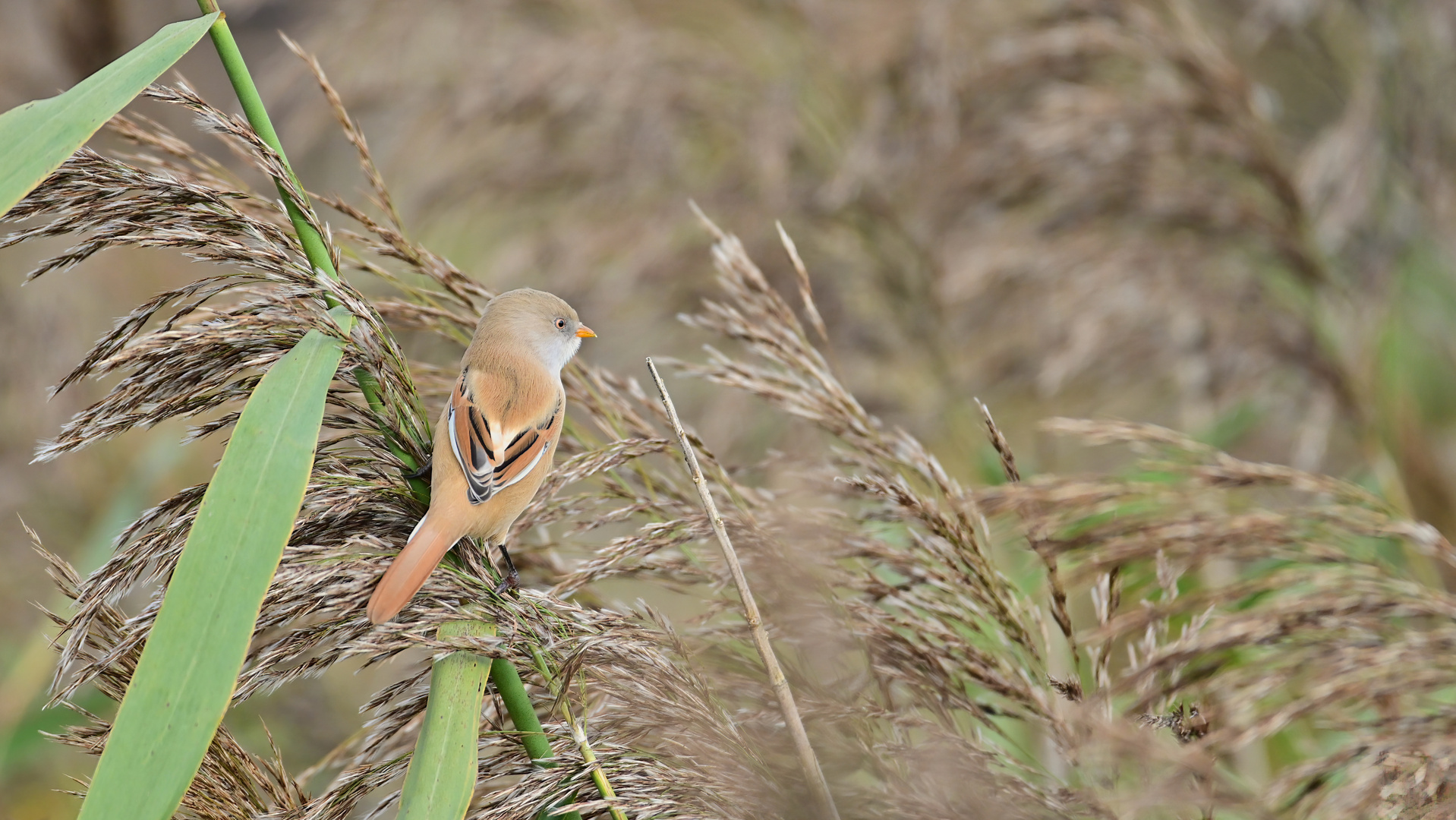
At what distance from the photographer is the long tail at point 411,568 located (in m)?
0.97

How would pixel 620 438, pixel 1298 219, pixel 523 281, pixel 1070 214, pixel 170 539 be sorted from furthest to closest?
pixel 523 281 < pixel 1070 214 < pixel 1298 219 < pixel 620 438 < pixel 170 539

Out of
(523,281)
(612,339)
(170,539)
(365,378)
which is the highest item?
(365,378)

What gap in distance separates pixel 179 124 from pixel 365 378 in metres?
3.92

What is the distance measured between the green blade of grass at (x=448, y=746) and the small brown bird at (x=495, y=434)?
0.09 metres

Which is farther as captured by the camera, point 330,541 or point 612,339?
point 612,339

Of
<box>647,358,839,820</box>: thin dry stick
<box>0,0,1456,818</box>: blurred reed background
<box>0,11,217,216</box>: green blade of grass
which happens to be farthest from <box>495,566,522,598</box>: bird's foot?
<box>0,0,1456,818</box>: blurred reed background

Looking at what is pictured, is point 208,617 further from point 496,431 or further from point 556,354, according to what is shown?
point 556,354

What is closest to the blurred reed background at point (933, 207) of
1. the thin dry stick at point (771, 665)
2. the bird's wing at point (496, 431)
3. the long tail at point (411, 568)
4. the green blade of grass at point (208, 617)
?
the bird's wing at point (496, 431)

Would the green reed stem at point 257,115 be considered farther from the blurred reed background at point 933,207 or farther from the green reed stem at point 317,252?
the blurred reed background at point 933,207

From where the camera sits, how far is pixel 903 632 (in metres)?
1.30

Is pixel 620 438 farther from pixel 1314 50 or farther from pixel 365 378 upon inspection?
pixel 1314 50

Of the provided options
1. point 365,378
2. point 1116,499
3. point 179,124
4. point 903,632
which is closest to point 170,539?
point 365,378

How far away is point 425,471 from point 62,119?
1.64 feet

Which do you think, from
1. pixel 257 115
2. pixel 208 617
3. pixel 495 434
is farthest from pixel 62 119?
pixel 495 434
